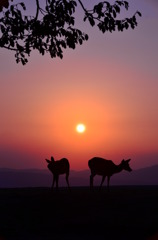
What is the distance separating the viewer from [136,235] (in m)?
17.8

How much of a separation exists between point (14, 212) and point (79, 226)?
357 cm

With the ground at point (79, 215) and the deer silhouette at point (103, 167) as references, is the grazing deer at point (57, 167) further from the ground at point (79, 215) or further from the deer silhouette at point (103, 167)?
the deer silhouette at point (103, 167)

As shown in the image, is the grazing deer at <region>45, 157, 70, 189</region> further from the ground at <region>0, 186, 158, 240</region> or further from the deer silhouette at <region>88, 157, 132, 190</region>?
the deer silhouette at <region>88, 157, 132, 190</region>

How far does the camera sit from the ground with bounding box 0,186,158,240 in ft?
59.6

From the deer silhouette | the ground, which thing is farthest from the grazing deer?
the deer silhouette

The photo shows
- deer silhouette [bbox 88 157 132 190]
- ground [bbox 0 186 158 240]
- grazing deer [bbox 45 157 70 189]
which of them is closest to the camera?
ground [bbox 0 186 158 240]

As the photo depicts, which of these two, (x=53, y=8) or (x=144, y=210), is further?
(x=144, y=210)

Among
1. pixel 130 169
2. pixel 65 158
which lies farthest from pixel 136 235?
pixel 130 169

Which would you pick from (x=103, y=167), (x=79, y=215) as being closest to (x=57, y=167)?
(x=103, y=167)

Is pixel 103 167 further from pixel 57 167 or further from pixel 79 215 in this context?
pixel 79 215

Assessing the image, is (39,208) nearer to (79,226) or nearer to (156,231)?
(79,226)

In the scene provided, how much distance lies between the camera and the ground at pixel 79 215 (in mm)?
18172

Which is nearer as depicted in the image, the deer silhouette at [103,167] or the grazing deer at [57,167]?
the grazing deer at [57,167]

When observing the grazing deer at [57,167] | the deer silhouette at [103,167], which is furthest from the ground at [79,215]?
the deer silhouette at [103,167]
